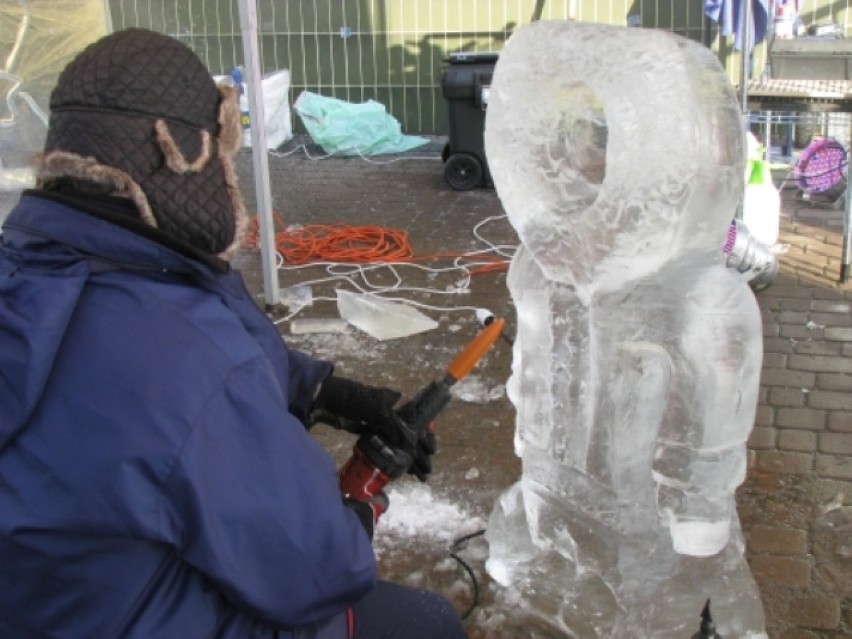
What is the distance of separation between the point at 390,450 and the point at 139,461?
768 millimetres

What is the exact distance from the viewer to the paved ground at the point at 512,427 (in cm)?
298

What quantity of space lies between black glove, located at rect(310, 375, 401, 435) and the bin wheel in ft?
19.8

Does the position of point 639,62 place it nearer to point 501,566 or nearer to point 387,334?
point 501,566

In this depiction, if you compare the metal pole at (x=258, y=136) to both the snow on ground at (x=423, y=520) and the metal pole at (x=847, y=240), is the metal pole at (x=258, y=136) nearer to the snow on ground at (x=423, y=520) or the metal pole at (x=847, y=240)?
the snow on ground at (x=423, y=520)

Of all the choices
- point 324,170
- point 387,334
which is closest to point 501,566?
point 387,334

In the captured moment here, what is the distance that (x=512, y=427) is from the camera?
400cm

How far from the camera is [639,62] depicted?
6.93 feet

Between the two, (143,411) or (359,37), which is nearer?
(143,411)

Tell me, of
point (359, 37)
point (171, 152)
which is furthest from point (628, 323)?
point (359, 37)

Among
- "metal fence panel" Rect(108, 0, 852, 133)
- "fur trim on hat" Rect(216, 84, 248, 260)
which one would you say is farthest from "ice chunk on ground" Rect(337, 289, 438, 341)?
"metal fence panel" Rect(108, 0, 852, 133)

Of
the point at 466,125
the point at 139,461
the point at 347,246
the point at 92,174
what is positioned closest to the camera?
the point at 139,461

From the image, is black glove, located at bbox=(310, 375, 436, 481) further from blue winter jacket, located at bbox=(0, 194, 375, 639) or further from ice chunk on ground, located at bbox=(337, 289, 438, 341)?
ice chunk on ground, located at bbox=(337, 289, 438, 341)

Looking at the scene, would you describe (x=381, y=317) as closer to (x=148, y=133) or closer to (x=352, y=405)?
(x=352, y=405)

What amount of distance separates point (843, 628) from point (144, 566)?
81.9 inches
